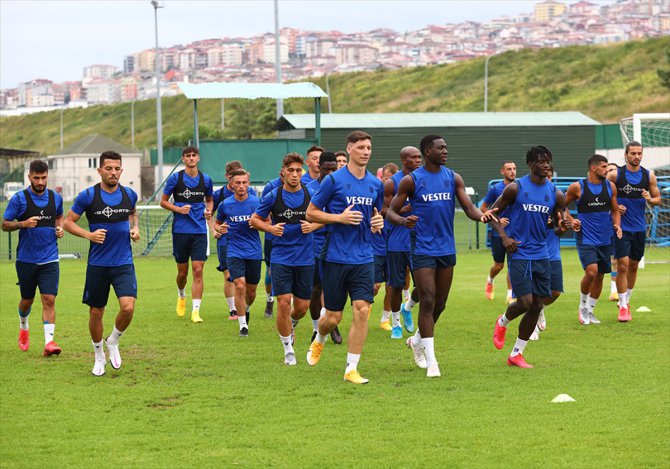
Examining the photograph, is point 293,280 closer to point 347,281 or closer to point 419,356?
point 347,281

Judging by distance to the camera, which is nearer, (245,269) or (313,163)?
(313,163)

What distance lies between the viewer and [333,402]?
9672 millimetres

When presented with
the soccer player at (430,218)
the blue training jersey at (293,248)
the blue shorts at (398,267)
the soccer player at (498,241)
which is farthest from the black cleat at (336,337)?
the soccer player at (498,241)

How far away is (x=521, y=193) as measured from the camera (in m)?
11.5

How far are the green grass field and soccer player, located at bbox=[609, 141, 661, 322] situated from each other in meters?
0.95

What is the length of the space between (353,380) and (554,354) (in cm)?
306

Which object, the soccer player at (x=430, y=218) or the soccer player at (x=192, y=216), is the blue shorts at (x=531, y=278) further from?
the soccer player at (x=192, y=216)

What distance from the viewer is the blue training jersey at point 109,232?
36.4 feet

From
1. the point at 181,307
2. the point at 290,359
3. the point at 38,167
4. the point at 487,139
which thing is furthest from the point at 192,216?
the point at 487,139

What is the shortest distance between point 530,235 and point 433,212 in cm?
128

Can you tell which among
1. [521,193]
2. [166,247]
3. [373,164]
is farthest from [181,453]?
[373,164]

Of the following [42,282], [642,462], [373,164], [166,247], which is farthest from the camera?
[373,164]

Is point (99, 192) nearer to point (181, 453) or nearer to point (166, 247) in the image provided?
point (181, 453)

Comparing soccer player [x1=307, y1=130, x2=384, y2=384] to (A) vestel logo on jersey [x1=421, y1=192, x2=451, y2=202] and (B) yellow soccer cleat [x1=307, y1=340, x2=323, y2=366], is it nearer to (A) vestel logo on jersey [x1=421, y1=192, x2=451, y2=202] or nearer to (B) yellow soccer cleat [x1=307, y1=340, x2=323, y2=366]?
(A) vestel logo on jersey [x1=421, y1=192, x2=451, y2=202]
